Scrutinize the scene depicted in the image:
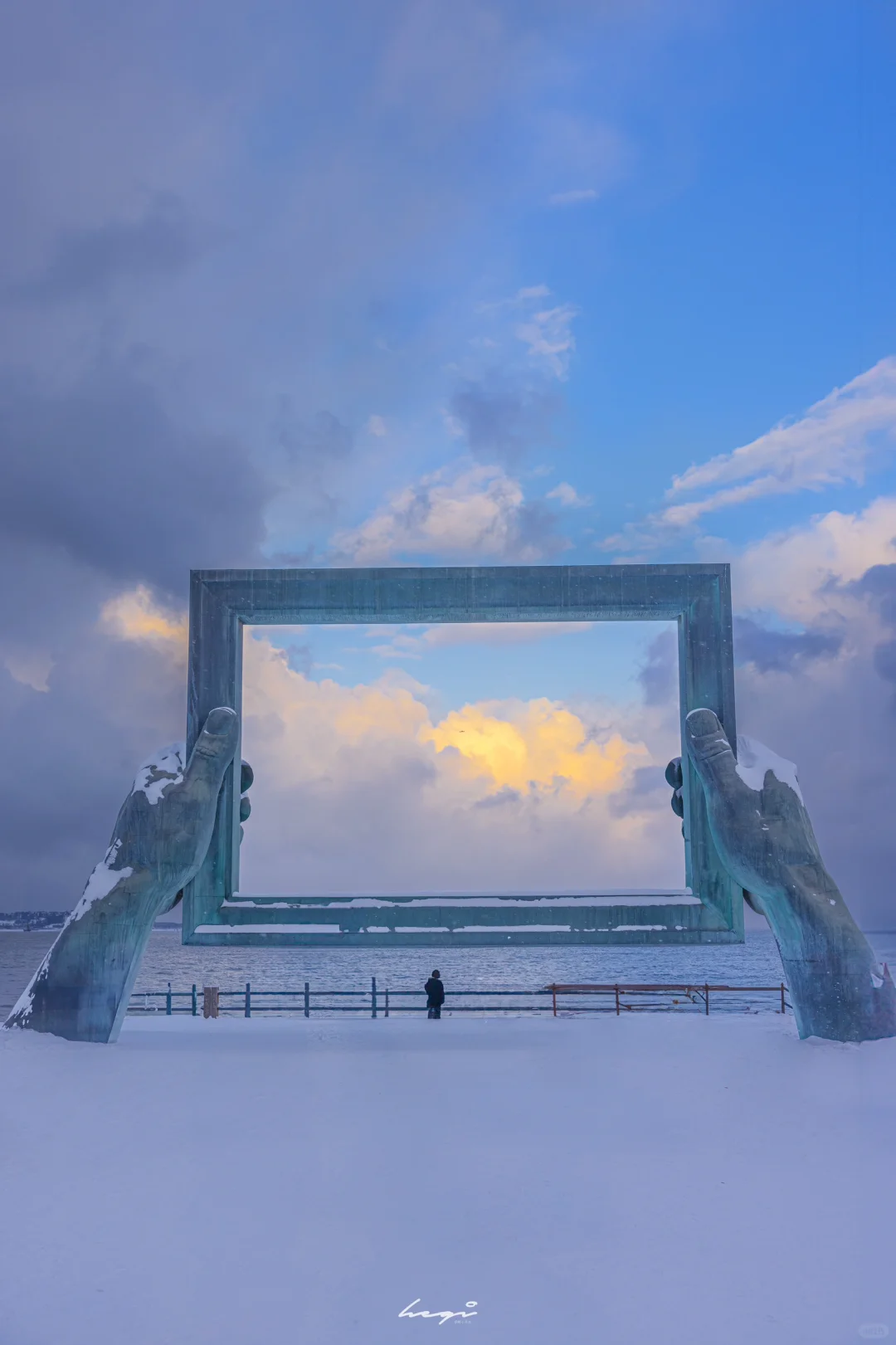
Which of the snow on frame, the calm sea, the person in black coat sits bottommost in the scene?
the calm sea

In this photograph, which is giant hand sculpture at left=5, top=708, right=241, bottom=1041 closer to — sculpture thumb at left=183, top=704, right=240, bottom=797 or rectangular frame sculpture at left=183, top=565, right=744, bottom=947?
sculpture thumb at left=183, top=704, right=240, bottom=797

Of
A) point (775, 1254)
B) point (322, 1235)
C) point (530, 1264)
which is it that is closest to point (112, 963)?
point (322, 1235)

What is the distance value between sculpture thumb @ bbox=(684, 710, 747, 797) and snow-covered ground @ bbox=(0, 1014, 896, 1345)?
118 inches

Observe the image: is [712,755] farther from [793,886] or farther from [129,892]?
[129,892]

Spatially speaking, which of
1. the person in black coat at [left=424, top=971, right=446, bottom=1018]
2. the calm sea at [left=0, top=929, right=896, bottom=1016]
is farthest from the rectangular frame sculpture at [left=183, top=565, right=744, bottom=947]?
the calm sea at [left=0, top=929, right=896, bottom=1016]

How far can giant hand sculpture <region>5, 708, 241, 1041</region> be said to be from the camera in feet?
38.9

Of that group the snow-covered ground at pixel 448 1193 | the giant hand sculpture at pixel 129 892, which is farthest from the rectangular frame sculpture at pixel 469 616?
the snow-covered ground at pixel 448 1193

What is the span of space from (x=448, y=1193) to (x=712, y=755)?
21.5ft

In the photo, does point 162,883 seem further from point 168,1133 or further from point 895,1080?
point 895,1080

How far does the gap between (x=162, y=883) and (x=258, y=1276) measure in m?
6.87

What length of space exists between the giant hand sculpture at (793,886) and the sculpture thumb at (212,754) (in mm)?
5668

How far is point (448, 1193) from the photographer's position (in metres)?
7.04

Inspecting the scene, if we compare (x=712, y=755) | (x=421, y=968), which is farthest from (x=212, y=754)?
(x=421, y=968)

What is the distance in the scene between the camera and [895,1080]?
999cm
